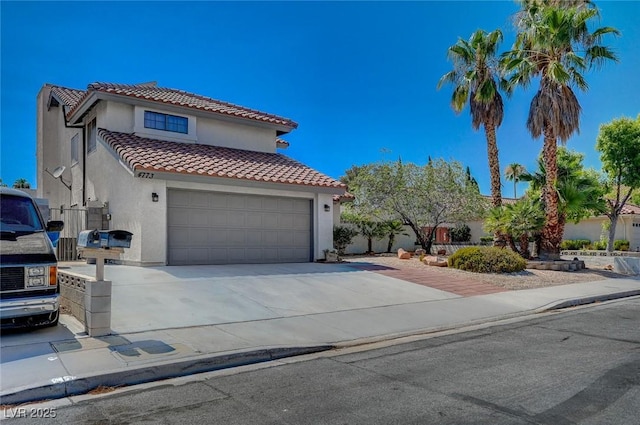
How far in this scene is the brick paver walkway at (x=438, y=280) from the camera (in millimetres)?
14031

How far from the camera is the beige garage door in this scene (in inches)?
590

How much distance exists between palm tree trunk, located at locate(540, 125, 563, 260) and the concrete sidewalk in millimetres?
4082

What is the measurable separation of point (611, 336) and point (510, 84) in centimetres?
1511

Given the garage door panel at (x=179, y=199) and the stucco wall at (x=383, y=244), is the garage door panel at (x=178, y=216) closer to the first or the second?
the garage door panel at (x=179, y=199)

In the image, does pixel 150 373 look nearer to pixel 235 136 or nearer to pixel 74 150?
pixel 235 136

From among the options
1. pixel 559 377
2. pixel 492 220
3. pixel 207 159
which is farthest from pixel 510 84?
pixel 559 377

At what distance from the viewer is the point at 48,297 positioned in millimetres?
7074

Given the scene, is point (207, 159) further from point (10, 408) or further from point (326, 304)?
point (10, 408)

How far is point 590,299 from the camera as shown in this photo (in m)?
13.5

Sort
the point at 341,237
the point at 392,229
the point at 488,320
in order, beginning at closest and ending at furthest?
the point at 488,320 → the point at 341,237 → the point at 392,229

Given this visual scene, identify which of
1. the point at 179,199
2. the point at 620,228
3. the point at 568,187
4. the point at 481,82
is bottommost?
the point at 620,228

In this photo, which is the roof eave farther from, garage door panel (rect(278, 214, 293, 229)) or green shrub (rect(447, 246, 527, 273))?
green shrub (rect(447, 246, 527, 273))

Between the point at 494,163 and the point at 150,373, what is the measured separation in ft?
63.6

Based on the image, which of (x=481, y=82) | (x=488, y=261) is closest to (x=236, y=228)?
(x=488, y=261)
